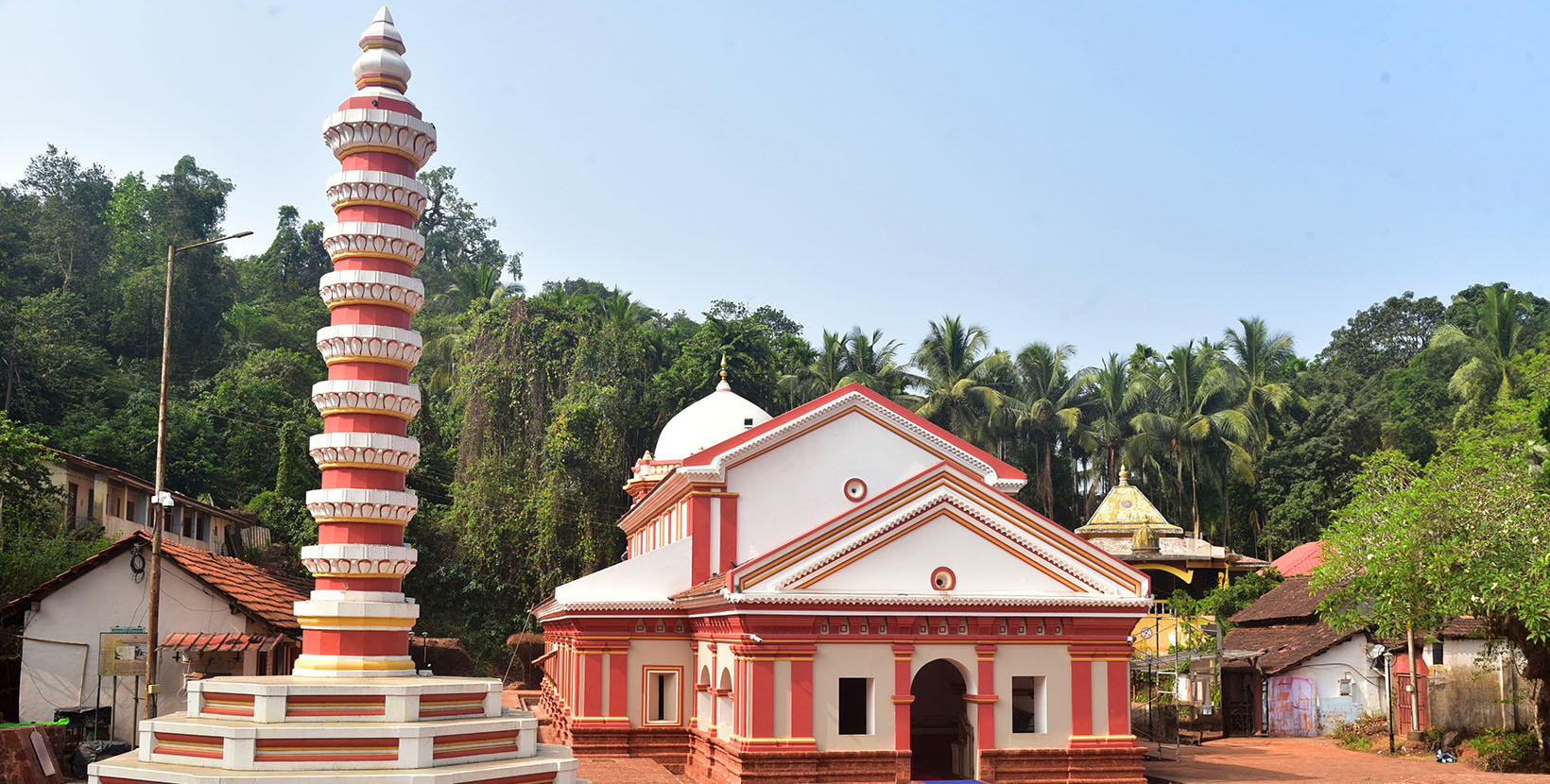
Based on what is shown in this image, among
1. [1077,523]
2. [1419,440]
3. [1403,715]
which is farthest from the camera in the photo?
[1077,523]

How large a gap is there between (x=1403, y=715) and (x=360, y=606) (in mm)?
26336

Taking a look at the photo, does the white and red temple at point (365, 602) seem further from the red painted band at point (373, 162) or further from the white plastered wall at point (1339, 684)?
the white plastered wall at point (1339, 684)

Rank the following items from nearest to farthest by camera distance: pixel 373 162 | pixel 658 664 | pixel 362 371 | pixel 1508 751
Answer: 1. pixel 362 371
2. pixel 373 162
3. pixel 1508 751
4. pixel 658 664

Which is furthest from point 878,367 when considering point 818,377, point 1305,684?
point 1305,684

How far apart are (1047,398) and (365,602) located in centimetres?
4991

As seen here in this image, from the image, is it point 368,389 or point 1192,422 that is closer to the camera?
point 368,389

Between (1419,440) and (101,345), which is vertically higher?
(101,345)

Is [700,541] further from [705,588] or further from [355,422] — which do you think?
[355,422]

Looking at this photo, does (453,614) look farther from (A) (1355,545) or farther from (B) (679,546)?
(A) (1355,545)

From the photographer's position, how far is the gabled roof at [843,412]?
2523cm

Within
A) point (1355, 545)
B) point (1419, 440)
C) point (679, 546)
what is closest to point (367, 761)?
point (679, 546)

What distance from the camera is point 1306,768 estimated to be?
25.6 meters

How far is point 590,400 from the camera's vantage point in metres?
44.2

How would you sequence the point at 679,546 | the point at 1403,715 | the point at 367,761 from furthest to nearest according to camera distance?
1. the point at 1403,715
2. the point at 679,546
3. the point at 367,761
